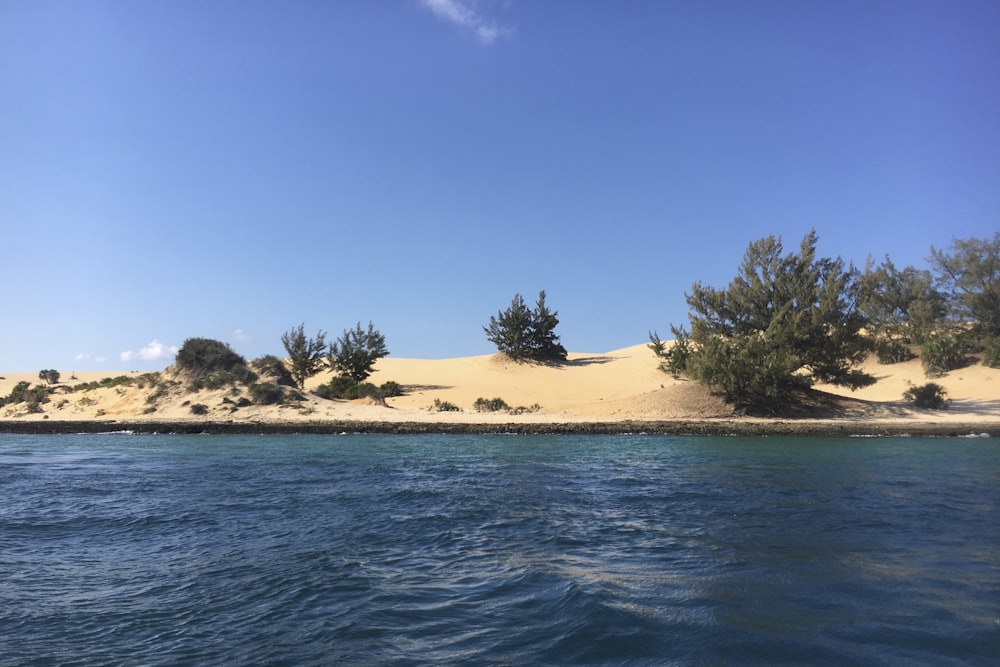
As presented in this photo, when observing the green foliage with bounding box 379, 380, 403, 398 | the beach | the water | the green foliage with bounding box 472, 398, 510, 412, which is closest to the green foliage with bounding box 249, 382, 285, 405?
the beach

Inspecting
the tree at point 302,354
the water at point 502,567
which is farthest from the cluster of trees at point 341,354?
the water at point 502,567

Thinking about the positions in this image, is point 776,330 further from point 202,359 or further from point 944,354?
point 202,359

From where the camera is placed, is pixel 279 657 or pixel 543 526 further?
pixel 543 526

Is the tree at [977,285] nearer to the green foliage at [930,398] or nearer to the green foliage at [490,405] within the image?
the green foliage at [930,398]

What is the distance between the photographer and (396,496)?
12672 mm

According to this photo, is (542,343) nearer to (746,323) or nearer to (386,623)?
(746,323)

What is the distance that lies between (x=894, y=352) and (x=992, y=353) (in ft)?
24.8

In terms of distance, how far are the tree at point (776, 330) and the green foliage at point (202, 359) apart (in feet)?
86.7

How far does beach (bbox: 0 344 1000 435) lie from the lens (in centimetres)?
2930

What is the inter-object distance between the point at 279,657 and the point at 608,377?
4670cm

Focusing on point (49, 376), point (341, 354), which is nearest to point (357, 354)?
point (341, 354)

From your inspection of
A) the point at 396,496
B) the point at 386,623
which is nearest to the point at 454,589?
the point at 386,623

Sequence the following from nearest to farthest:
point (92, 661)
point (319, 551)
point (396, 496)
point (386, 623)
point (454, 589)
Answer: point (92, 661) → point (386, 623) → point (454, 589) → point (319, 551) → point (396, 496)

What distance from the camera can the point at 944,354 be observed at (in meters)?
41.5
